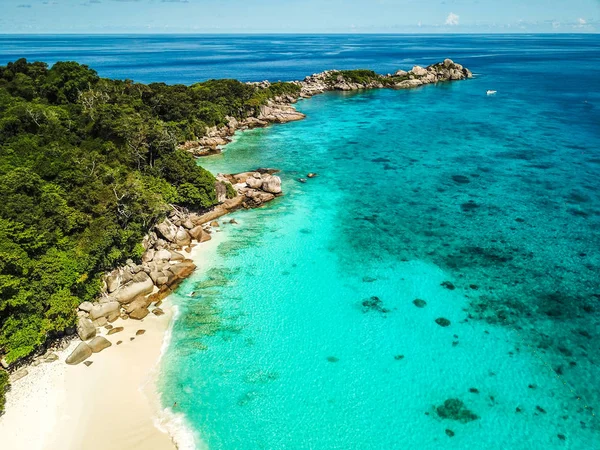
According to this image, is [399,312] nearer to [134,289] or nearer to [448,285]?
[448,285]

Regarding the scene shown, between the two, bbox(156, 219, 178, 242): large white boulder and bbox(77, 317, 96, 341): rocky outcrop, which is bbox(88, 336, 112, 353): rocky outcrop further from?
bbox(156, 219, 178, 242): large white boulder

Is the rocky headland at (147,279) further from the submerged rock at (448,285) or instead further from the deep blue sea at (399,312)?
the submerged rock at (448,285)

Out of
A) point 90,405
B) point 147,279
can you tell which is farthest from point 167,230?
point 90,405

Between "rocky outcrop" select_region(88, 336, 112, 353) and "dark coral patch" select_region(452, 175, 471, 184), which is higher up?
"dark coral patch" select_region(452, 175, 471, 184)

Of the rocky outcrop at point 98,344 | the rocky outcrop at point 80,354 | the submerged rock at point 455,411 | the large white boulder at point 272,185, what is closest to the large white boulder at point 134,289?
the rocky outcrop at point 98,344

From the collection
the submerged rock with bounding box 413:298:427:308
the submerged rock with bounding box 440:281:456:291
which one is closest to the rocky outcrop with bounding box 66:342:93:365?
the submerged rock with bounding box 413:298:427:308

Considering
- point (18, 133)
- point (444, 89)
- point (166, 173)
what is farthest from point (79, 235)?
point (444, 89)

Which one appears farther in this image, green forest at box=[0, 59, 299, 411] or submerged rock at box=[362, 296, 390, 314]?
submerged rock at box=[362, 296, 390, 314]
